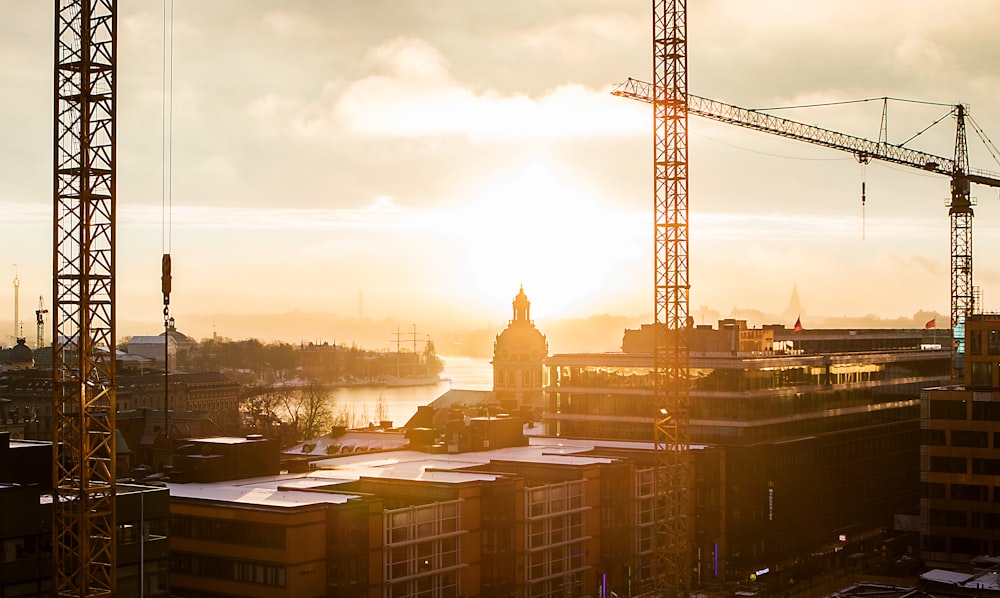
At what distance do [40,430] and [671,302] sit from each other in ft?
268

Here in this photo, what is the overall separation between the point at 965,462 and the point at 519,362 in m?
79.3

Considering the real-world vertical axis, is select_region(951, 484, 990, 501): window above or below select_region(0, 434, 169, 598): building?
below

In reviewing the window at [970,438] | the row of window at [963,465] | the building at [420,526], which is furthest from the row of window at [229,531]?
the window at [970,438]

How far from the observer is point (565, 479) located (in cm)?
6225

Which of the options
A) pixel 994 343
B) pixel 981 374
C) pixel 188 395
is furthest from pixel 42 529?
A: pixel 188 395

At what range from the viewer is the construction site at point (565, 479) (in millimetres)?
42938

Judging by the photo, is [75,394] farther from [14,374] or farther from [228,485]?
[14,374]

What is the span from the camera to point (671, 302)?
6625 cm

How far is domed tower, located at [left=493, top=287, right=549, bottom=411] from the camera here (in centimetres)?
14425

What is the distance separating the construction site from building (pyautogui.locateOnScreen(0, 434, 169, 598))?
3.0 inches

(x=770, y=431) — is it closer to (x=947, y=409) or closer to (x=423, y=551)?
(x=947, y=409)

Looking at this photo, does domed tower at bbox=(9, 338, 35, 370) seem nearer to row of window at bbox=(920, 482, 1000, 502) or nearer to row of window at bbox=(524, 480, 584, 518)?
row of window at bbox=(524, 480, 584, 518)

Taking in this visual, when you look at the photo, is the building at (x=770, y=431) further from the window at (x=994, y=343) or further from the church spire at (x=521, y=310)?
the church spire at (x=521, y=310)

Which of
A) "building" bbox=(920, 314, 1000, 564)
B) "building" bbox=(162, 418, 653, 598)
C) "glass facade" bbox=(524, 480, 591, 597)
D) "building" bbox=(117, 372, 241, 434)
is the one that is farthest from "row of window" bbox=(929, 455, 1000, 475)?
"building" bbox=(117, 372, 241, 434)
